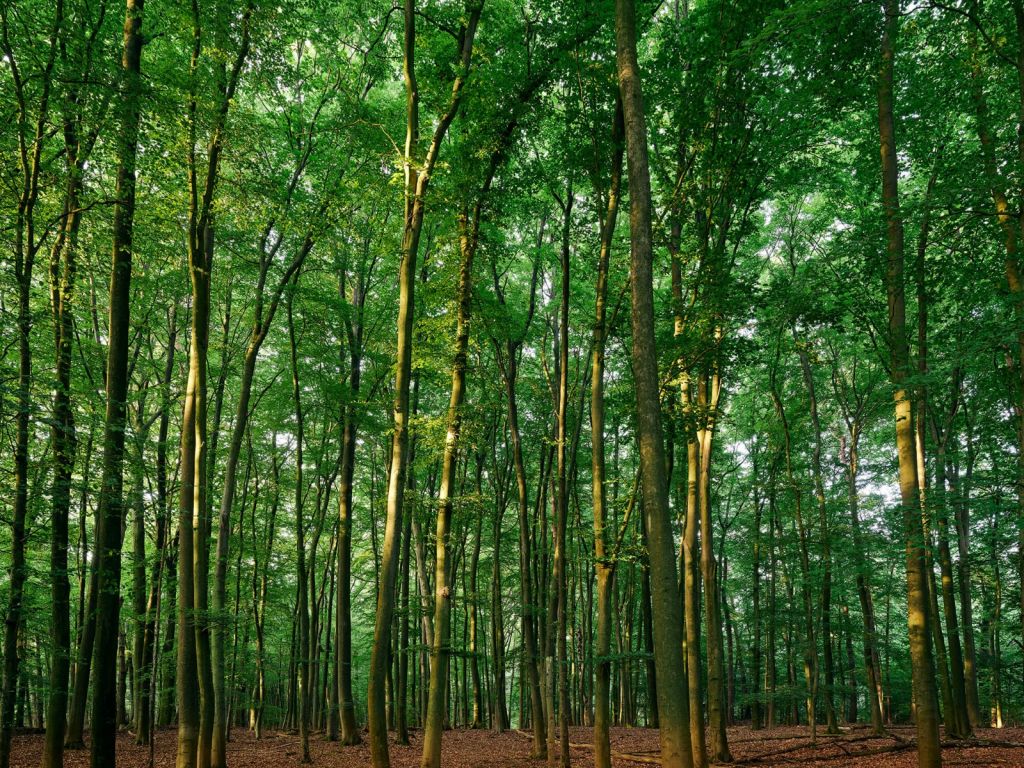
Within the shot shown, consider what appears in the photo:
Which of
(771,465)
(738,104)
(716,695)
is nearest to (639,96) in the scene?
(738,104)

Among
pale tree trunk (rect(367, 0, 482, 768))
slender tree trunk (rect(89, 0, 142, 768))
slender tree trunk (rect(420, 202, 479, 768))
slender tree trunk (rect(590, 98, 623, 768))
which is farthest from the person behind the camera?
slender tree trunk (rect(590, 98, 623, 768))

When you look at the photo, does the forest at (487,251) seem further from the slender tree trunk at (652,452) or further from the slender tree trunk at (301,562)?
the slender tree trunk at (301,562)

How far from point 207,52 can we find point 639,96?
20.9 feet

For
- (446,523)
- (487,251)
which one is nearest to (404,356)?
(446,523)

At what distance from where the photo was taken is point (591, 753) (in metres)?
13.5

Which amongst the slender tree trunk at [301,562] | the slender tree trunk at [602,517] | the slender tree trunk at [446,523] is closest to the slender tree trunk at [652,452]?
the slender tree trunk at [602,517]

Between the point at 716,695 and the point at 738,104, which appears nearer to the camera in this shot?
the point at 738,104

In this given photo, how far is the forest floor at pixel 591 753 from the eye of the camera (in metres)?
10.8

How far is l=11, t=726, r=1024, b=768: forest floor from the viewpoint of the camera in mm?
10844

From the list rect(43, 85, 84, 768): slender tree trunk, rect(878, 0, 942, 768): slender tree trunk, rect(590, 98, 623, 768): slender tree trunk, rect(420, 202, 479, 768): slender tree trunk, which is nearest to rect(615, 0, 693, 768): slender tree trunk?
rect(590, 98, 623, 768): slender tree trunk

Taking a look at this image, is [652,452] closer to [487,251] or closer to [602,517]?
[602,517]

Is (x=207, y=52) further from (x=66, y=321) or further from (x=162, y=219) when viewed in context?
(x=66, y=321)

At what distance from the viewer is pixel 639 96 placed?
→ 582 centimetres

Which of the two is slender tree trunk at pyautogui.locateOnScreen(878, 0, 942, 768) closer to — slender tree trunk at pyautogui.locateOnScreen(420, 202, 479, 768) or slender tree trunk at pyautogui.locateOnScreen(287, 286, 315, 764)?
slender tree trunk at pyautogui.locateOnScreen(420, 202, 479, 768)
